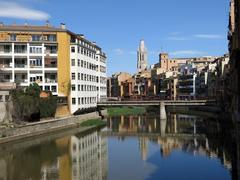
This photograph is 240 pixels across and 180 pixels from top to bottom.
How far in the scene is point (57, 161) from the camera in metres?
34.7

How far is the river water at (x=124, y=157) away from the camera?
29.6 metres

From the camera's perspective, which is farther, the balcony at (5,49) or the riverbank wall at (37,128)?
the balcony at (5,49)

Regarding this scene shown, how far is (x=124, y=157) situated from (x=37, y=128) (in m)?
16.1

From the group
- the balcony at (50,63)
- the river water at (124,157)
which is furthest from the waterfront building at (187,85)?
the river water at (124,157)

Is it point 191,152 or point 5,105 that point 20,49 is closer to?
point 5,105

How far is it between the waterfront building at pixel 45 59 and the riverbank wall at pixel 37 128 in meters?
4.24

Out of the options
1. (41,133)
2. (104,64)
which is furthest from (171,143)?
(104,64)

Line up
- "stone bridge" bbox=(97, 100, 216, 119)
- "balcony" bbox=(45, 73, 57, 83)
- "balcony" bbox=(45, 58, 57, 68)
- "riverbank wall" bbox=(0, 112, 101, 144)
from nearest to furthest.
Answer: "riverbank wall" bbox=(0, 112, 101, 144) < "balcony" bbox=(45, 58, 57, 68) < "balcony" bbox=(45, 73, 57, 83) < "stone bridge" bbox=(97, 100, 216, 119)

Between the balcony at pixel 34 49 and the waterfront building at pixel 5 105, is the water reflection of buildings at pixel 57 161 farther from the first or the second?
the balcony at pixel 34 49

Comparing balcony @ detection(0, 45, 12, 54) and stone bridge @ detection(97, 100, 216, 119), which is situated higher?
balcony @ detection(0, 45, 12, 54)

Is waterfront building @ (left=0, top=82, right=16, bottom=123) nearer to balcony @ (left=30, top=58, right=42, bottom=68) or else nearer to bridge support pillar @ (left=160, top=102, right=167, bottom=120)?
balcony @ (left=30, top=58, right=42, bottom=68)

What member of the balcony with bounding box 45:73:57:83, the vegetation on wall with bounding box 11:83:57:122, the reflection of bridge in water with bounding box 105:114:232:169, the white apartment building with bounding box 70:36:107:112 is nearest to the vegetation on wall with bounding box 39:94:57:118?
the vegetation on wall with bounding box 11:83:57:122

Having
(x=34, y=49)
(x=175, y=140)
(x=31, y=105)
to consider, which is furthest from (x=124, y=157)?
(x=34, y=49)

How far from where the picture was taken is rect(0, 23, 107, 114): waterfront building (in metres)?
62.7
